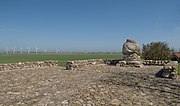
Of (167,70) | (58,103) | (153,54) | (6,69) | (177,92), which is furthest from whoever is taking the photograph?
(153,54)

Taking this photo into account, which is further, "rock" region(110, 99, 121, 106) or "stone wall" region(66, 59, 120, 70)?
"stone wall" region(66, 59, 120, 70)

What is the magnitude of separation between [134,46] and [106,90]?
1248 cm

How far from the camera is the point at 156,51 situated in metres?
25.2

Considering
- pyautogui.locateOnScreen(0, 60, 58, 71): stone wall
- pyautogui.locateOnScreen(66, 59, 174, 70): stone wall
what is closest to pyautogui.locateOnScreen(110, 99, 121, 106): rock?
pyautogui.locateOnScreen(66, 59, 174, 70): stone wall

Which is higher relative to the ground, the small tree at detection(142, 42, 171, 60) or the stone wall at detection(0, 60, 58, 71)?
the small tree at detection(142, 42, 171, 60)

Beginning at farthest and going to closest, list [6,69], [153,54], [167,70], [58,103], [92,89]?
[153,54] → [6,69] → [167,70] → [92,89] → [58,103]

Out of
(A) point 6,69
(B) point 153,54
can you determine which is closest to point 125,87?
(A) point 6,69

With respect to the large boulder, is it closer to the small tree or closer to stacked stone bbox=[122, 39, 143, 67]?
stacked stone bbox=[122, 39, 143, 67]

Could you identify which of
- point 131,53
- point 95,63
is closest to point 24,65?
point 95,63

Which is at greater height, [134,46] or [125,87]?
[134,46]

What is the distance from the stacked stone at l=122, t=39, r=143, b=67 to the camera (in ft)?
61.5

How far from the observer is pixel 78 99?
6645 millimetres

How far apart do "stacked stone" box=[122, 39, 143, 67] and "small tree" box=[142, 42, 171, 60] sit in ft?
20.9

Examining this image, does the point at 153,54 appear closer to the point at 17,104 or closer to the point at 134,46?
the point at 134,46
